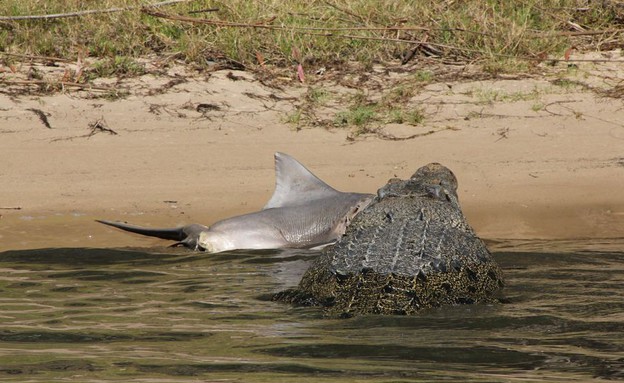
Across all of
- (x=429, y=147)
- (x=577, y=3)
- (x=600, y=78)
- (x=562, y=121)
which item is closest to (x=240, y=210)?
(x=429, y=147)

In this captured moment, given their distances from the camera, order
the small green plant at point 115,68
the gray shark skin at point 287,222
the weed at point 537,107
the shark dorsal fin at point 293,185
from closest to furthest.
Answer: the gray shark skin at point 287,222 < the shark dorsal fin at point 293,185 < the weed at point 537,107 < the small green plant at point 115,68

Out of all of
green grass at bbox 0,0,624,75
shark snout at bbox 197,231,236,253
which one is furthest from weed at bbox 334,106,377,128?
shark snout at bbox 197,231,236,253

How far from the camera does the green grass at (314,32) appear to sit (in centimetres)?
983

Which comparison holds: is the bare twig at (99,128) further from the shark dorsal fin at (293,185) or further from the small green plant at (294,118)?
the shark dorsal fin at (293,185)

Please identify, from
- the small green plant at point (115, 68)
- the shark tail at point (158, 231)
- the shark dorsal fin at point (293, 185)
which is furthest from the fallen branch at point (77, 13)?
the shark tail at point (158, 231)

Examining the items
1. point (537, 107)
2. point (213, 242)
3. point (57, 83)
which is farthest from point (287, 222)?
point (57, 83)

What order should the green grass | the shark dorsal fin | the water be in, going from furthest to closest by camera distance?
the green grass → the shark dorsal fin → the water

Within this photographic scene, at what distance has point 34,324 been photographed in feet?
16.8

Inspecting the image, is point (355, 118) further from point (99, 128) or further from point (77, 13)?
point (77, 13)

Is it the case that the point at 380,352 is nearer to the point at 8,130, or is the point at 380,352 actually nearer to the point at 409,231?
the point at 409,231

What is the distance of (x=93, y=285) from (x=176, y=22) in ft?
14.7

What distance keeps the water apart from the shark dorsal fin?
0.78 metres

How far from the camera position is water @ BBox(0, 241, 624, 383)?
13.6 feet

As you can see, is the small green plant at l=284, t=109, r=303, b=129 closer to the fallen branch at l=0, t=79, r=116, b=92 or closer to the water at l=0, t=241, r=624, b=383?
the fallen branch at l=0, t=79, r=116, b=92
